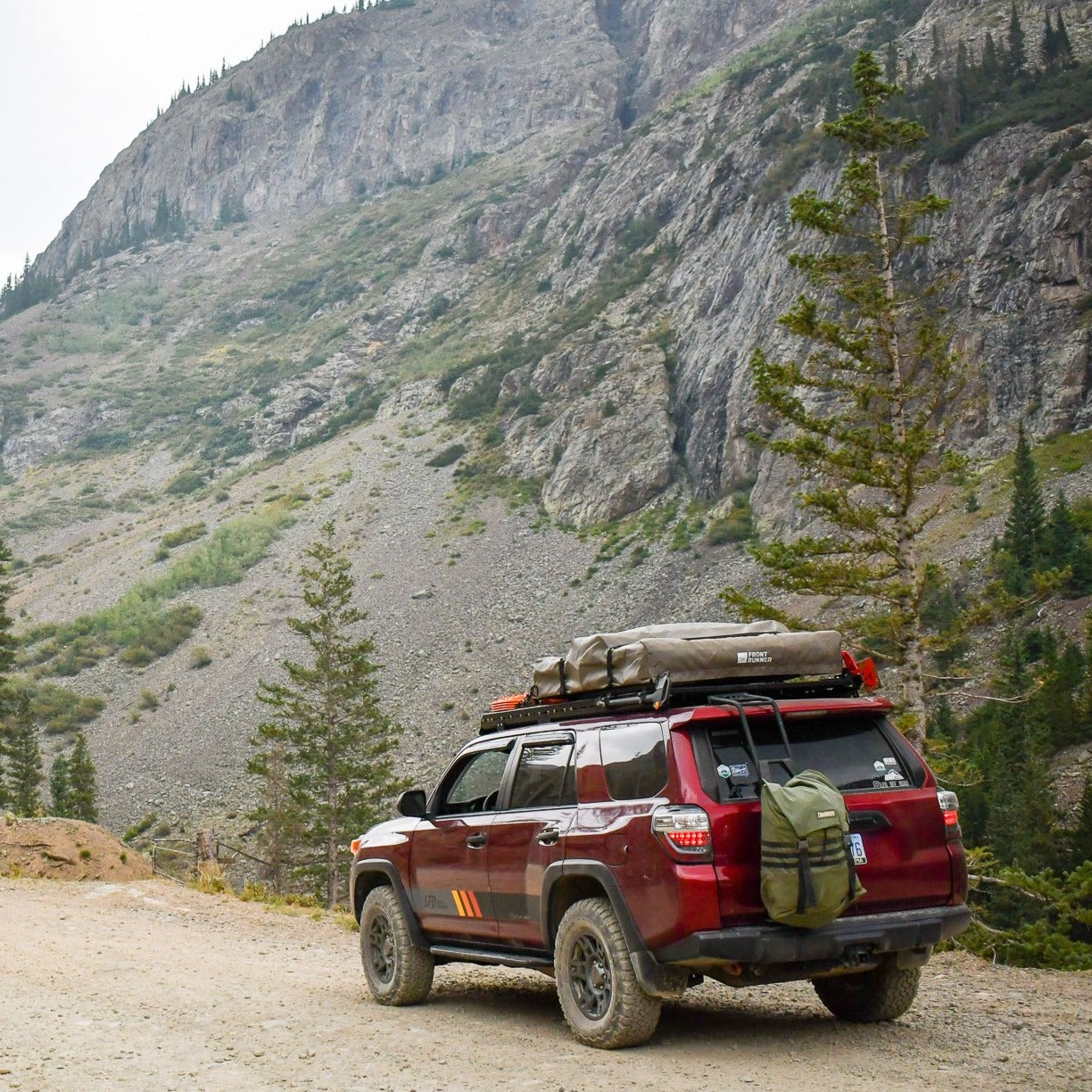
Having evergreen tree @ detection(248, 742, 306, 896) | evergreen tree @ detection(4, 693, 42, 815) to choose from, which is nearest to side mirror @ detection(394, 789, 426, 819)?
evergreen tree @ detection(248, 742, 306, 896)

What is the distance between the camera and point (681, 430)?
68.1 metres

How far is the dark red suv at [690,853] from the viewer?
232 inches

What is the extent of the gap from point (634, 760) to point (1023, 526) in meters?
37.8

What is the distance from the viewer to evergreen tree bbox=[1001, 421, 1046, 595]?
123 feet

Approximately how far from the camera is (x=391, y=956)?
28.1 feet

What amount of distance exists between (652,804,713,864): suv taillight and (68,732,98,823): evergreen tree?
42623 millimetres

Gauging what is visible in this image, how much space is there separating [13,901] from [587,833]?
1352cm

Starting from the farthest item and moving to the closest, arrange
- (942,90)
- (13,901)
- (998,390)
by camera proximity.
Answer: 1. (942,90)
2. (998,390)
3. (13,901)

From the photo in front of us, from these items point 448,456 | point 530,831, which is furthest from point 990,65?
point 530,831

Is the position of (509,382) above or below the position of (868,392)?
above

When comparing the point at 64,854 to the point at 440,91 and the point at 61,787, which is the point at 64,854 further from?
the point at 440,91

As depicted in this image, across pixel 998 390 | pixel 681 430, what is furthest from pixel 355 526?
pixel 998 390

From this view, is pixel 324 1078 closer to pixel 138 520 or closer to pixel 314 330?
pixel 138 520

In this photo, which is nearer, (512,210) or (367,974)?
(367,974)
